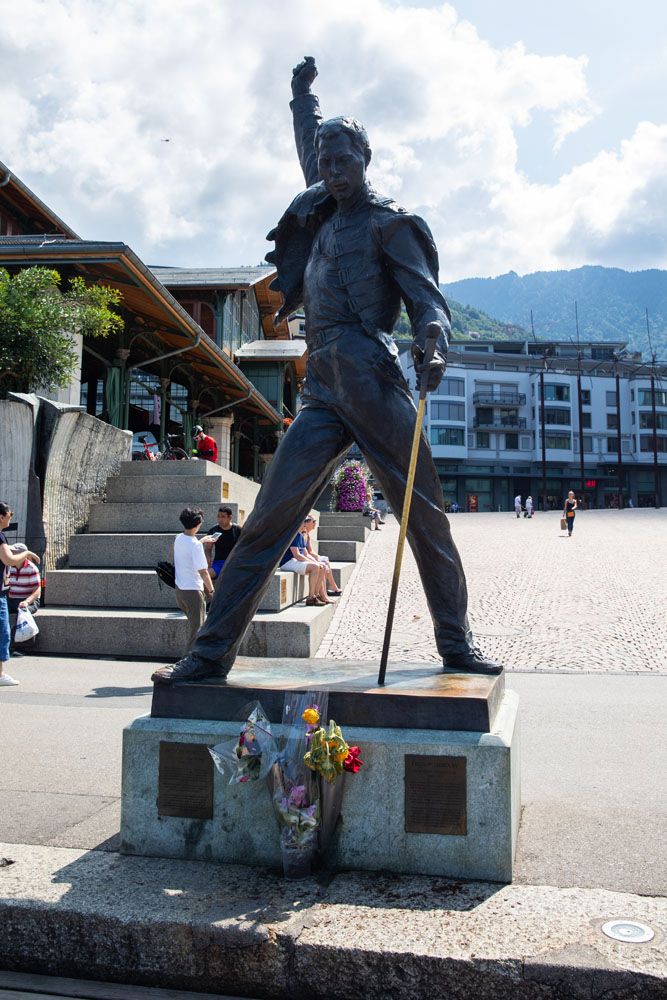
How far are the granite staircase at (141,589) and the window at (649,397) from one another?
6757cm

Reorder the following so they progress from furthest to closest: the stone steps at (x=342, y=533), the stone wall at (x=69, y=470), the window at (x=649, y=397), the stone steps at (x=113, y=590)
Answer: the window at (x=649, y=397), the stone steps at (x=342, y=533), the stone wall at (x=69, y=470), the stone steps at (x=113, y=590)

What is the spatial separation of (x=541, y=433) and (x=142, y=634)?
6526cm

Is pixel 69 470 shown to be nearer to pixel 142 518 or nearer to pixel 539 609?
pixel 142 518

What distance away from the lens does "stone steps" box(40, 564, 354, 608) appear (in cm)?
991

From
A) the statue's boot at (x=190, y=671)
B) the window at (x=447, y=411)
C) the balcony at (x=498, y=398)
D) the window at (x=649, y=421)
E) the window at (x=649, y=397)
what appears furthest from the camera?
the window at (x=649, y=397)

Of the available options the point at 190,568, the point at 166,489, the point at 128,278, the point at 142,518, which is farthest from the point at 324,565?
the point at 128,278

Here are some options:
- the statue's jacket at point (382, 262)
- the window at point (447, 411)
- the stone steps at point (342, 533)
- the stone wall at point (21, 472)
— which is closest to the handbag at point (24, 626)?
the stone wall at point (21, 472)

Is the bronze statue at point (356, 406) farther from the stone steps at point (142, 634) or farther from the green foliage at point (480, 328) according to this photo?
the green foliage at point (480, 328)

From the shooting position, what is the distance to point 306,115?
14.4 feet

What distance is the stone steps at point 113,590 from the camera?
9.91 metres

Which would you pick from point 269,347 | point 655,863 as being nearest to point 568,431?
point 269,347

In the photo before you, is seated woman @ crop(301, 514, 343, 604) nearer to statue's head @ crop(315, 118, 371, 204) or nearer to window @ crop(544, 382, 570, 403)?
statue's head @ crop(315, 118, 371, 204)

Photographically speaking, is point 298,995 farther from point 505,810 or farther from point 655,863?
point 655,863

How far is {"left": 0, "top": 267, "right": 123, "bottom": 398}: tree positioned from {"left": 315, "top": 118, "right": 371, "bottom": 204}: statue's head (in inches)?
317
